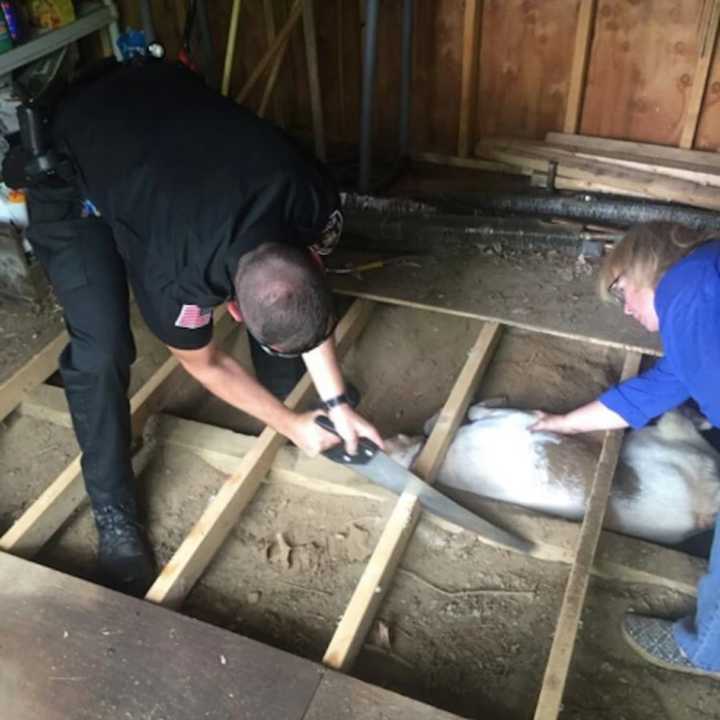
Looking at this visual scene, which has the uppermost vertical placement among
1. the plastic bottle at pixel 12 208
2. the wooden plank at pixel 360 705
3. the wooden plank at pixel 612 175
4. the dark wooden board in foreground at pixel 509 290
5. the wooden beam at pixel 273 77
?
the wooden beam at pixel 273 77

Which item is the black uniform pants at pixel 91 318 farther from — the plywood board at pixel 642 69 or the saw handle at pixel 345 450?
the plywood board at pixel 642 69

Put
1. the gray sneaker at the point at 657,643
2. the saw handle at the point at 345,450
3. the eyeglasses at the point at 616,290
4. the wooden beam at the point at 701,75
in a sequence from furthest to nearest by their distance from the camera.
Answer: the wooden beam at the point at 701,75
the saw handle at the point at 345,450
the gray sneaker at the point at 657,643
the eyeglasses at the point at 616,290

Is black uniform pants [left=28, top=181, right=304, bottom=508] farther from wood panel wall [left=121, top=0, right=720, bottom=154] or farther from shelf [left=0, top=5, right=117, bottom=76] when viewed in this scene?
wood panel wall [left=121, top=0, right=720, bottom=154]

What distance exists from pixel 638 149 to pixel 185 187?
244cm

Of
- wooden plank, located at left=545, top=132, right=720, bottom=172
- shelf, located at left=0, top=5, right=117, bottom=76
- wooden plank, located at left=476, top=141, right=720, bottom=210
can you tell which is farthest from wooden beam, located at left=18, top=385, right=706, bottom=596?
wooden plank, located at left=545, top=132, right=720, bottom=172

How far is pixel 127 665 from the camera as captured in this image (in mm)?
1706

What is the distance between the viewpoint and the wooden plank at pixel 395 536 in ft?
5.65

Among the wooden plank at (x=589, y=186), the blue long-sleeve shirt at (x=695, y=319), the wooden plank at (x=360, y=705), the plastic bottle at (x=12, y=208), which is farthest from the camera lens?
the wooden plank at (x=589, y=186)

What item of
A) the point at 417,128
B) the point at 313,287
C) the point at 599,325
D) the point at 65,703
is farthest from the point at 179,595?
the point at 417,128

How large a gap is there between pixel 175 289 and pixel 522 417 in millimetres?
1062

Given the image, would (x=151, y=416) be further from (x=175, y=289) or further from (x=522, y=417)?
(x=522, y=417)

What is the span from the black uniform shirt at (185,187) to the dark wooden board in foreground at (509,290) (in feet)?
3.05

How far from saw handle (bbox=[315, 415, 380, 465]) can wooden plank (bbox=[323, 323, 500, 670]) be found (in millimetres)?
159

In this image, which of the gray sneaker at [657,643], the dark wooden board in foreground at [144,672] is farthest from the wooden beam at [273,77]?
the gray sneaker at [657,643]
